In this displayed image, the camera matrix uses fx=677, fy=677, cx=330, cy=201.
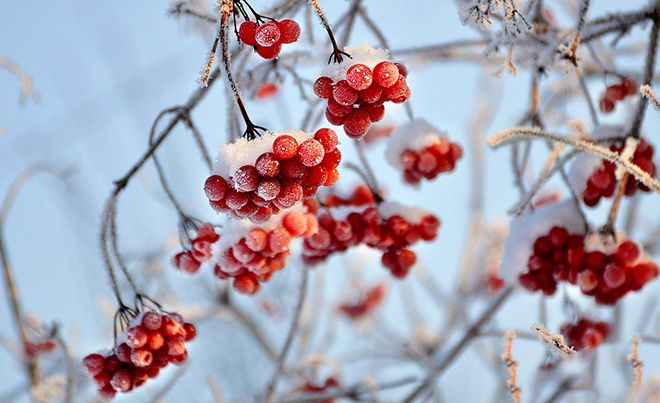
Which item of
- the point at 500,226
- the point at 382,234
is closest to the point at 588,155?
the point at 382,234

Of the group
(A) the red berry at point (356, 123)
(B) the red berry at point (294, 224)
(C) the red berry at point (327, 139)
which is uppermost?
(B) the red berry at point (294, 224)

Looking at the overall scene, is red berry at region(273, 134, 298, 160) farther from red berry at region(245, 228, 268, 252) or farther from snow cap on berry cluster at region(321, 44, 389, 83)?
red berry at region(245, 228, 268, 252)

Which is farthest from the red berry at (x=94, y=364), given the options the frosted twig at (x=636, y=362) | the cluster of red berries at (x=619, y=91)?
the cluster of red berries at (x=619, y=91)

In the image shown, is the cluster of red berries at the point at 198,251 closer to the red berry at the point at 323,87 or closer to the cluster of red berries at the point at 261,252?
the cluster of red berries at the point at 261,252

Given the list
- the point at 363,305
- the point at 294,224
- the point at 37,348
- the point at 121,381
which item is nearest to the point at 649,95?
the point at 294,224

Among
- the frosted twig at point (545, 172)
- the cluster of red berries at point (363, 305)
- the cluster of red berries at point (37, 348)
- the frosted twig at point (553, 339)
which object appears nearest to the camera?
the frosted twig at point (553, 339)

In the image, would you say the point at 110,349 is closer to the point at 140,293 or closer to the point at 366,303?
the point at 140,293

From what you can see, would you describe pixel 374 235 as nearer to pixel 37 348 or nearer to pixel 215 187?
pixel 215 187
